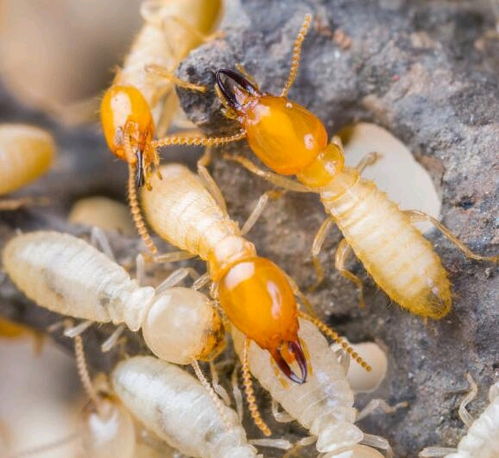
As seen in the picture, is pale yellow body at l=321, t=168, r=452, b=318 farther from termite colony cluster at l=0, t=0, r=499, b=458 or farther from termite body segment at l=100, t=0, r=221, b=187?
termite body segment at l=100, t=0, r=221, b=187

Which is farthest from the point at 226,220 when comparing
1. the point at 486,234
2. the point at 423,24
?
the point at 423,24

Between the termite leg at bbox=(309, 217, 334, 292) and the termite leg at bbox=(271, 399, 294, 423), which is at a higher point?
the termite leg at bbox=(309, 217, 334, 292)

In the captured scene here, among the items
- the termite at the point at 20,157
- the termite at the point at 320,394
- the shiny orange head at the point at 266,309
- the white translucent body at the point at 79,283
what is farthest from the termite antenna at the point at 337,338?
the termite at the point at 20,157

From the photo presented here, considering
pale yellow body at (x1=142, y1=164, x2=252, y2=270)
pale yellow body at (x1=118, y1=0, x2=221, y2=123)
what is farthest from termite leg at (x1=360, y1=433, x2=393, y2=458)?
pale yellow body at (x1=118, y1=0, x2=221, y2=123)

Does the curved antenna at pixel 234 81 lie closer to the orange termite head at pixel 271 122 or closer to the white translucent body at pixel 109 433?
the orange termite head at pixel 271 122

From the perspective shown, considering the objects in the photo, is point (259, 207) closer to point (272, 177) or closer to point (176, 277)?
point (272, 177)

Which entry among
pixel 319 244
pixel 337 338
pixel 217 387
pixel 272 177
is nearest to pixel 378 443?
pixel 337 338
